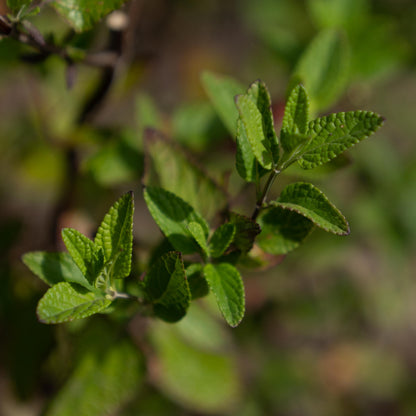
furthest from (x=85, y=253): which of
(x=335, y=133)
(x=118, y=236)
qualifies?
(x=335, y=133)

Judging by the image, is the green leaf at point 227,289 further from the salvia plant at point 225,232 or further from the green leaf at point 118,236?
the green leaf at point 118,236

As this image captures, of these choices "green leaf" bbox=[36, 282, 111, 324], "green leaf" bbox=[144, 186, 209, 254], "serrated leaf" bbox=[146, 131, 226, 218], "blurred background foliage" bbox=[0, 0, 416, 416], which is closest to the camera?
"green leaf" bbox=[36, 282, 111, 324]

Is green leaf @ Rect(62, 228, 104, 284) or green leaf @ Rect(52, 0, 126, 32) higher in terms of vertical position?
green leaf @ Rect(52, 0, 126, 32)

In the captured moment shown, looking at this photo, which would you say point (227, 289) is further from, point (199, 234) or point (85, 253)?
point (85, 253)

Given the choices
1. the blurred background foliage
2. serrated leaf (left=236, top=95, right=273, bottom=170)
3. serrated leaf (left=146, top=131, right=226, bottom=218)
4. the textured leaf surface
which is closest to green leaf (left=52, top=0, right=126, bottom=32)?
the blurred background foliage

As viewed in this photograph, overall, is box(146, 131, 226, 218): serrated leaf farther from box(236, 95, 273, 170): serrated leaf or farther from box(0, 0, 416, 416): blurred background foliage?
→ box(236, 95, 273, 170): serrated leaf

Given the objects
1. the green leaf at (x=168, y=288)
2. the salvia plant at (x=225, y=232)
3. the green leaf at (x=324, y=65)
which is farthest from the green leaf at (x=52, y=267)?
the green leaf at (x=324, y=65)

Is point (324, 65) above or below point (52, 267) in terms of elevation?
above
